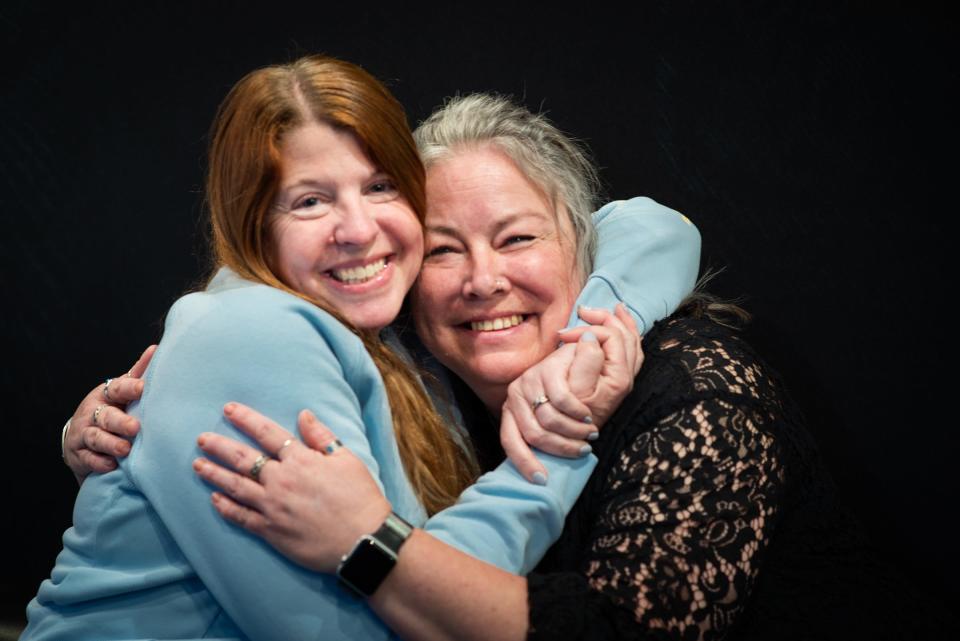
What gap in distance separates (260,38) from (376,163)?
0.85m

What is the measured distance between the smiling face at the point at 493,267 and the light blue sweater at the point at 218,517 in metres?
0.40

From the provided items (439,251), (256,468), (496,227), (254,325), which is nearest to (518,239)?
(496,227)

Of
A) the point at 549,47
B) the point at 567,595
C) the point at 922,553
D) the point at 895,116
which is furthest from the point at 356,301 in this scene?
the point at 922,553

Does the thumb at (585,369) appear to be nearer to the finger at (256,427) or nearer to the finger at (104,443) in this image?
the finger at (256,427)

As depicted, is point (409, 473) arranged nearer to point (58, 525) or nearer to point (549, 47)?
point (549, 47)

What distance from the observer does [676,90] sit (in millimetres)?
2434

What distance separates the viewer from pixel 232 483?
5.01 ft

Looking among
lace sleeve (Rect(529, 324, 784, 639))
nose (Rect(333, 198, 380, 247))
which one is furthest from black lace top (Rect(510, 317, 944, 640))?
nose (Rect(333, 198, 380, 247))

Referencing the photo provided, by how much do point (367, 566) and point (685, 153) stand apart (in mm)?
1393

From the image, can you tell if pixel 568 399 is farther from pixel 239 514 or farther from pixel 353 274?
pixel 239 514

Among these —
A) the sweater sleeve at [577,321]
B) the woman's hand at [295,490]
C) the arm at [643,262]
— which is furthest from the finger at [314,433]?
the arm at [643,262]

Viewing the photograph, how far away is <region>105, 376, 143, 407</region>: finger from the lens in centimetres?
179

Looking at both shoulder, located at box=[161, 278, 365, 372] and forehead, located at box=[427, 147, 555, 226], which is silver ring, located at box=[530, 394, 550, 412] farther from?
forehead, located at box=[427, 147, 555, 226]

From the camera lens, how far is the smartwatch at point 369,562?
1512mm
